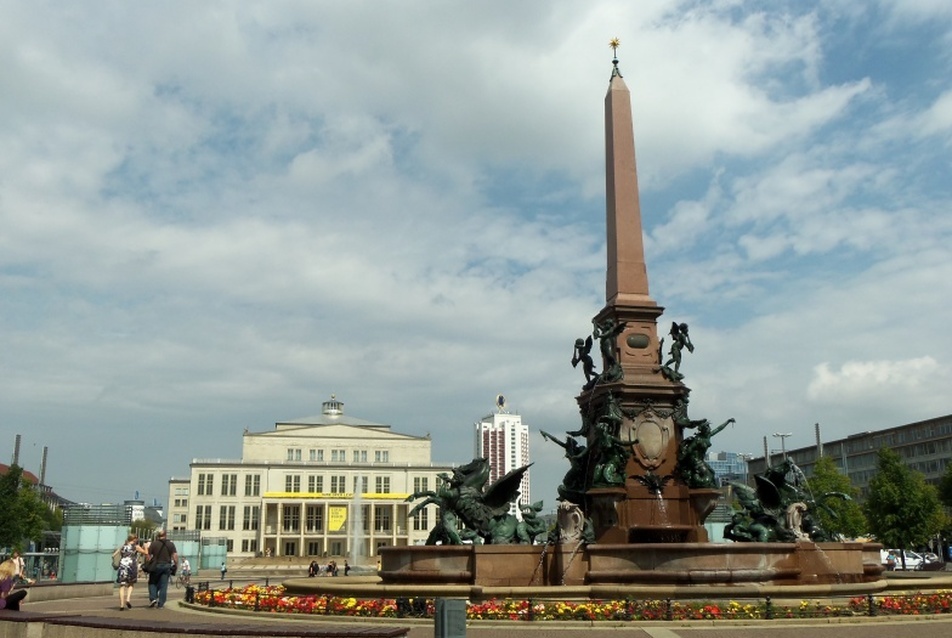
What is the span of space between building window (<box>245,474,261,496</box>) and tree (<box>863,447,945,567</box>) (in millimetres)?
80135

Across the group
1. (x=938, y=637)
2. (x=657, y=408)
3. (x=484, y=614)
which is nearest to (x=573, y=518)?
(x=657, y=408)

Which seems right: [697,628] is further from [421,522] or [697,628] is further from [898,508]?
[421,522]

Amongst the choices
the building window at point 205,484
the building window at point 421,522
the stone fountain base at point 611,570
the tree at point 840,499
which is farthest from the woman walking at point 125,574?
the building window at point 205,484

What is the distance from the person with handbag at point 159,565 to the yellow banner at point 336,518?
3672 inches

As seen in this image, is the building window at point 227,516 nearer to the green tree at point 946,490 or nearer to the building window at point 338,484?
the building window at point 338,484

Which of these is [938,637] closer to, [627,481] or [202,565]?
[627,481]

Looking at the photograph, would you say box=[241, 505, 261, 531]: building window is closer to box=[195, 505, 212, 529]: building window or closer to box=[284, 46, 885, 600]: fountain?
box=[195, 505, 212, 529]: building window

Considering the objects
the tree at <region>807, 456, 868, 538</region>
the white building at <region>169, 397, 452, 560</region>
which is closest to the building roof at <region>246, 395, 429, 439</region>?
the white building at <region>169, 397, 452, 560</region>

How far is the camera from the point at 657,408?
885 inches

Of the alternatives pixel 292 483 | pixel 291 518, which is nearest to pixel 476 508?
pixel 291 518

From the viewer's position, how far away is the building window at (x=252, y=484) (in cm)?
11519

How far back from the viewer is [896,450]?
342 ft

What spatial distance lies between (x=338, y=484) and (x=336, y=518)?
575 centimetres

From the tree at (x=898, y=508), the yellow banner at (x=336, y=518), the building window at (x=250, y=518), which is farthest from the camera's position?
the building window at (x=250, y=518)
